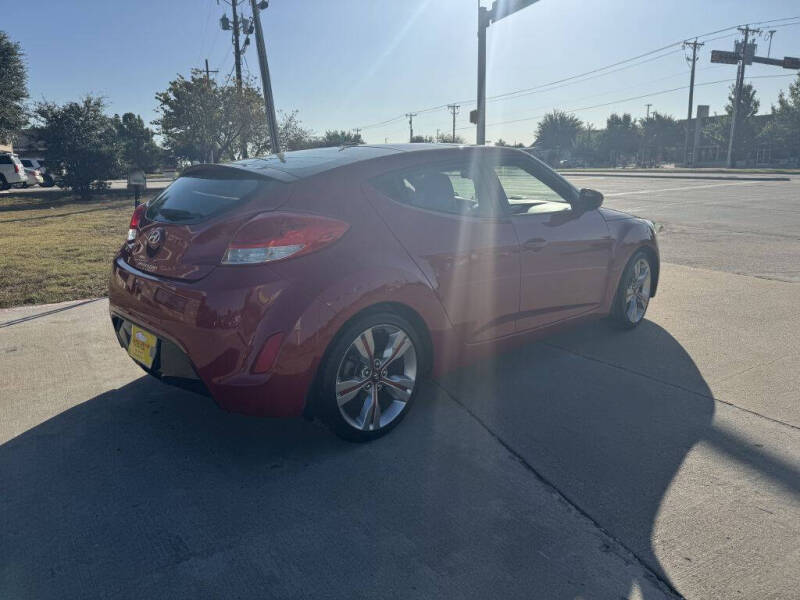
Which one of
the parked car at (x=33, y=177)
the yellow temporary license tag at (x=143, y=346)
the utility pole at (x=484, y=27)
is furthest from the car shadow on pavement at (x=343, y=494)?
the parked car at (x=33, y=177)

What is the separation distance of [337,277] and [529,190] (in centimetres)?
243

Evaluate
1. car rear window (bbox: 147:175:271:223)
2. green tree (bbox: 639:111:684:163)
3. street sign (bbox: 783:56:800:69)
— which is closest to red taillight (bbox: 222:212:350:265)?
car rear window (bbox: 147:175:271:223)

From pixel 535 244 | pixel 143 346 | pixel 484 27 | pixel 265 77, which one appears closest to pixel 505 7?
pixel 484 27

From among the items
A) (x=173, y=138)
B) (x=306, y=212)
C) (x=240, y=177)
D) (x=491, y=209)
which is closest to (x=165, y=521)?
(x=306, y=212)

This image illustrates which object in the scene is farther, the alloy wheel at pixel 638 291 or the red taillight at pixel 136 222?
the alloy wheel at pixel 638 291

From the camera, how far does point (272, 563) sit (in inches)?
92.6

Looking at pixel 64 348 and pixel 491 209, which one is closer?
pixel 491 209

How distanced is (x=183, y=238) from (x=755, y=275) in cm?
678

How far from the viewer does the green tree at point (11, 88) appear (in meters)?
25.1

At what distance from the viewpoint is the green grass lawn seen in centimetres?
676

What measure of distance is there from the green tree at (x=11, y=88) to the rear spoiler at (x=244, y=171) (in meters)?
26.8

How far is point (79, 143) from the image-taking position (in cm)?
2098

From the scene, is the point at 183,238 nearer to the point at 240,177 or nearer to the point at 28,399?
the point at 240,177

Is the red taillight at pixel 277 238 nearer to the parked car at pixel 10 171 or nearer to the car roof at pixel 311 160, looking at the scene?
the car roof at pixel 311 160
